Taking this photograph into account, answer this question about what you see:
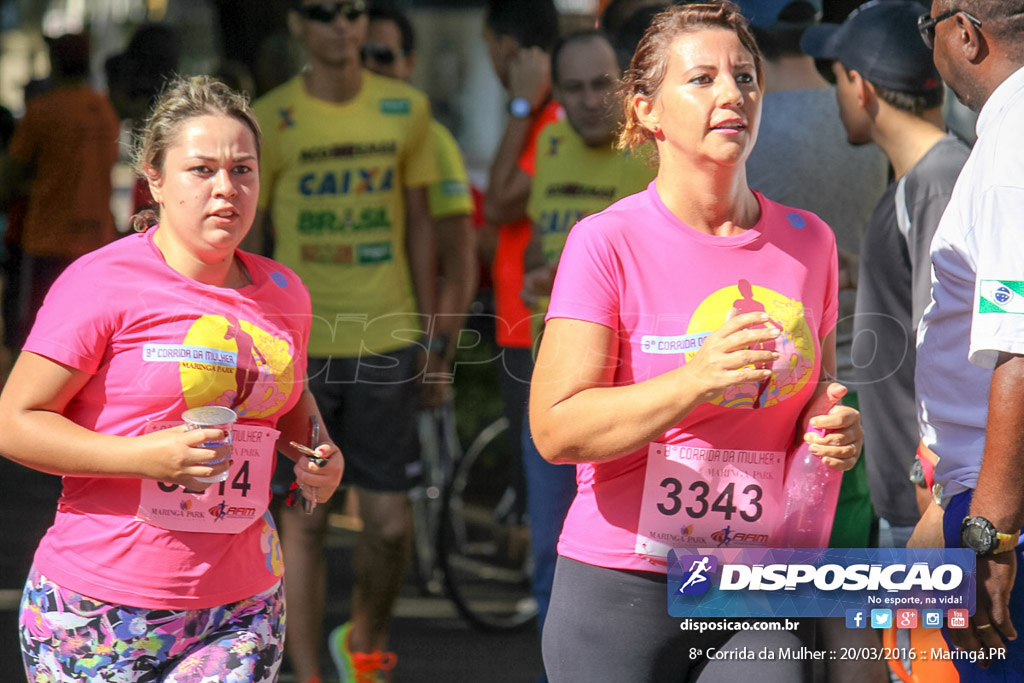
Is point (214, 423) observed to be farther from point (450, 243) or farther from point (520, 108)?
point (520, 108)

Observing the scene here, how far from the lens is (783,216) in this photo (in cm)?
247

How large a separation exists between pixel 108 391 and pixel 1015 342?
5.62 ft

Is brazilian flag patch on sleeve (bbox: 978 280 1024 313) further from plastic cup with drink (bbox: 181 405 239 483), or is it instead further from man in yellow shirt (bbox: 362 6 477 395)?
man in yellow shirt (bbox: 362 6 477 395)

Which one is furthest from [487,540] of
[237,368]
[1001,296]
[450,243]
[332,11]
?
[1001,296]

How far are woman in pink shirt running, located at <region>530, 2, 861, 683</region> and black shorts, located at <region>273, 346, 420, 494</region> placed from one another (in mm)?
1912

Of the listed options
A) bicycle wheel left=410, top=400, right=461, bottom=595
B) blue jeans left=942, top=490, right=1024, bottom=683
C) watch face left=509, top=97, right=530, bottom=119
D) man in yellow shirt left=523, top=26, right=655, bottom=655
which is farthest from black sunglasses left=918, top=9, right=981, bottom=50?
bicycle wheel left=410, top=400, right=461, bottom=595

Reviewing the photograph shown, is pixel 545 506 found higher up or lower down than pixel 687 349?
lower down

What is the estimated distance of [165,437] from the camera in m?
2.43

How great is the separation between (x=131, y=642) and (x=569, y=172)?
2.48 m

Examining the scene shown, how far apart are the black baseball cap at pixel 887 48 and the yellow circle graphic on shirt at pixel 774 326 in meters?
1.25

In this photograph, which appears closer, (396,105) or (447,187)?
(396,105)

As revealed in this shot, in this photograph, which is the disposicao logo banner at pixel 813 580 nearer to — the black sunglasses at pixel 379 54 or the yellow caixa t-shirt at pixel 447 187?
the yellow caixa t-shirt at pixel 447 187

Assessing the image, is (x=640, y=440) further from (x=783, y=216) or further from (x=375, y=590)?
(x=375, y=590)

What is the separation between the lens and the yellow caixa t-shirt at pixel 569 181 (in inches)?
172
